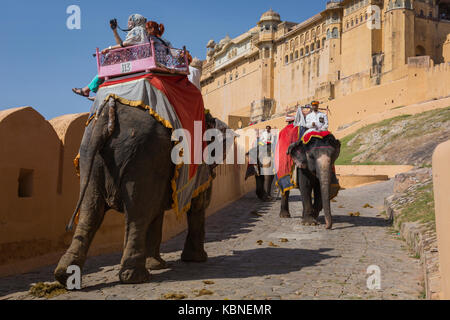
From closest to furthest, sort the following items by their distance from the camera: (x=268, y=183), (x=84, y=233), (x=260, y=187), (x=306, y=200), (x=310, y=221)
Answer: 1. (x=84, y=233)
2. (x=310, y=221)
3. (x=306, y=200)
4. (x=268, y=183)
5. (x=260, y=187)

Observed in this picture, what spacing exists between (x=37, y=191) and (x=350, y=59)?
147 feet

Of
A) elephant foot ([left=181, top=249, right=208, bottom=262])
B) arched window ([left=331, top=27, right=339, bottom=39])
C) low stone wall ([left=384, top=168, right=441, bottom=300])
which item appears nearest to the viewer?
low stone wall ([left=384, top=168, right=441, bottom=300])

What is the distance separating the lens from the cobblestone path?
4250mm

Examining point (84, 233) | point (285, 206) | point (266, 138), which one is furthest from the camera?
point (266, 138)

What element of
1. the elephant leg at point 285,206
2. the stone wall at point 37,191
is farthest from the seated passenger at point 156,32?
the elephant leg at point 285,206

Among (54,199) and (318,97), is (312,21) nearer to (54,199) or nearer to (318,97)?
(318,97)

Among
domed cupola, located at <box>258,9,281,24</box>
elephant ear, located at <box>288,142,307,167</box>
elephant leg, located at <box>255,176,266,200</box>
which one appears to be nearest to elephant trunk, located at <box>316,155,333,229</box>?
elephant ear, located at <box>288,142,307,167</box>

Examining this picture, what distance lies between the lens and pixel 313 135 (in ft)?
30.6

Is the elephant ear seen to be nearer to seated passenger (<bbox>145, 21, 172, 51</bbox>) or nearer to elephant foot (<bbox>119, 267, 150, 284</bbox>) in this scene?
seated passenger (<bbox>145, 21, 172, 51</bbox>)

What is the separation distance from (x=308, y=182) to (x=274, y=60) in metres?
55.1

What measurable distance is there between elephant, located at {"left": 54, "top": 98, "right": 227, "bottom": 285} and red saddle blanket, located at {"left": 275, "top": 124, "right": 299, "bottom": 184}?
6560 millimetres

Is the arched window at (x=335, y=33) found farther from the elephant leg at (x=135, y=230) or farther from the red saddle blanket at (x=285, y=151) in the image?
the elephant leg at (x=135, y=230)

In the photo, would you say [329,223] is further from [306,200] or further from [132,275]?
[132,275]

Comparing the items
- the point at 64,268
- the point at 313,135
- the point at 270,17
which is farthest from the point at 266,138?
the point at 270,17
